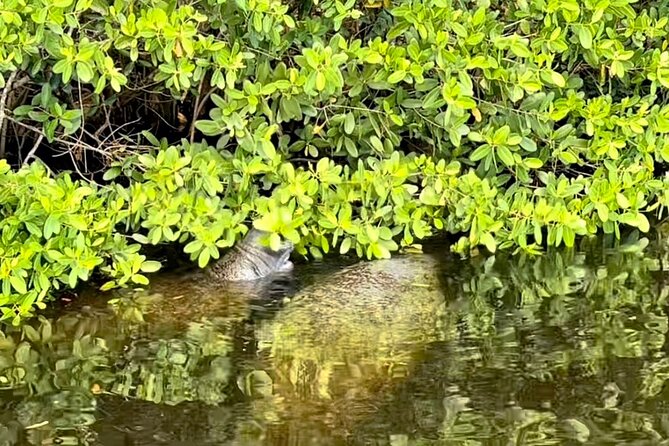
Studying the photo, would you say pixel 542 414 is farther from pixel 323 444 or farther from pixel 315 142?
pixel 315 142

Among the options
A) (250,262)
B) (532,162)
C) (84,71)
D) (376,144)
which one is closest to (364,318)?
(250,262)

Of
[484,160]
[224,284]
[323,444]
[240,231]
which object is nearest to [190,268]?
[224,284]

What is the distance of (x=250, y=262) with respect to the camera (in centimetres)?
543

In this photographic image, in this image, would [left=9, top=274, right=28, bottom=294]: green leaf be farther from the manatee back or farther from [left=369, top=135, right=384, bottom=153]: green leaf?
[left=369, top=135, right=384, bottom=153]: green leaf

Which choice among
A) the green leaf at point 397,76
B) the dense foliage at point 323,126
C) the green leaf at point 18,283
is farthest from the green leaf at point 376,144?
the green leaf at point 18,283

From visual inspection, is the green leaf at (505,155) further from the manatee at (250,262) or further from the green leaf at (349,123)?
the manatee at (250,262)

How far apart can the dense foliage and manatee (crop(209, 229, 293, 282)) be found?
0.80ft

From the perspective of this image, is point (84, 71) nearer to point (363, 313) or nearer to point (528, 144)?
point (363, 313)

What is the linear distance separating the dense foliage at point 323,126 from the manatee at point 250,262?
24cm

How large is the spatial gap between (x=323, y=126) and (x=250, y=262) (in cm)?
93

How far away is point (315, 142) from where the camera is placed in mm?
5668

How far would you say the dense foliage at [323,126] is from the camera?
15.3 feet

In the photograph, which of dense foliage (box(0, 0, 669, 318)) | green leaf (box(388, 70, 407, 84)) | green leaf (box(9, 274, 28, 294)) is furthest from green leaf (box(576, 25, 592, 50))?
green leaf (box(9, 274, 28, 294))

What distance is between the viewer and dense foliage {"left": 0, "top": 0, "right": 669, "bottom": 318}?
4.65m
